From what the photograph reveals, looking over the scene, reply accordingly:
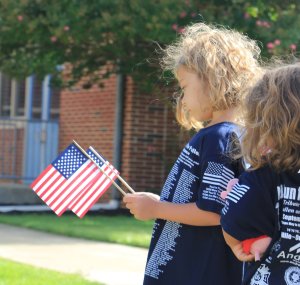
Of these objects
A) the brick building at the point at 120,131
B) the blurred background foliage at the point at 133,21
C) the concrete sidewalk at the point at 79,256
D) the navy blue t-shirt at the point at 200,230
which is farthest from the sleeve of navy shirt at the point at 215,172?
the brick building at the point at 120,131

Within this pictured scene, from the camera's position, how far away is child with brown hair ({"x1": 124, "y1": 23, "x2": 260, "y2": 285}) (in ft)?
10.5

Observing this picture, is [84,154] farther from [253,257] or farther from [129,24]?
[129,24]

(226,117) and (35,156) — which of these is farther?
(35,156)

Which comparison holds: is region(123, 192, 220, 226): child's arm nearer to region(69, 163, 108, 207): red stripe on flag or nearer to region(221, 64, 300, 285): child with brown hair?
region(69, 163, 108, 207): red stripe on flag

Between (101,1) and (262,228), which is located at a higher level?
(101,1)

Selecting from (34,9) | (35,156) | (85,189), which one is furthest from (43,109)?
(85,189)

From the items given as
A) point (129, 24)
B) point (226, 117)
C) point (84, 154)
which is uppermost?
point (129, 24)

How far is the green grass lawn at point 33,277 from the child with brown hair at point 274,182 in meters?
3.65

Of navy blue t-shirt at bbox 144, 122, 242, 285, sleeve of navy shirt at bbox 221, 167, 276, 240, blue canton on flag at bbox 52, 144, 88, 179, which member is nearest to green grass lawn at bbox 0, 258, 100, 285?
blue canton on flag at bbox 52, 144, 88, 179

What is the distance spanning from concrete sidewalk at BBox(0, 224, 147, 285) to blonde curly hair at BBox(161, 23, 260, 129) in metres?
3.55

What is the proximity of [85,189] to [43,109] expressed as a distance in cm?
1251

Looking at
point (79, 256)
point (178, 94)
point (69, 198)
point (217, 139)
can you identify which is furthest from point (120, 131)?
point (217, 139)

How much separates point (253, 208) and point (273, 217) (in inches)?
3.1

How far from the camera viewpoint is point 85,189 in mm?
Result: 3725
